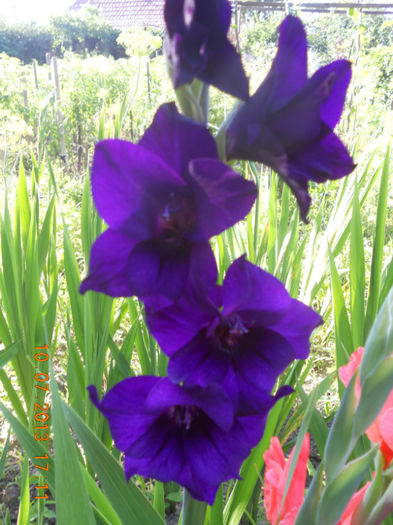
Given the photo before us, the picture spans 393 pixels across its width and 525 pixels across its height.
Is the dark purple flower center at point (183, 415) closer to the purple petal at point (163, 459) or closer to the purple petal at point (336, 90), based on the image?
the purple petal at point (163, 459)

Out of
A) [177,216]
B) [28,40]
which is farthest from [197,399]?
[28,40]

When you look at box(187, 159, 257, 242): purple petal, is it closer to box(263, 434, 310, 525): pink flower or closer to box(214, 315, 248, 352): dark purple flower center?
box(214, 315, 248, 352): dark purple flower center
